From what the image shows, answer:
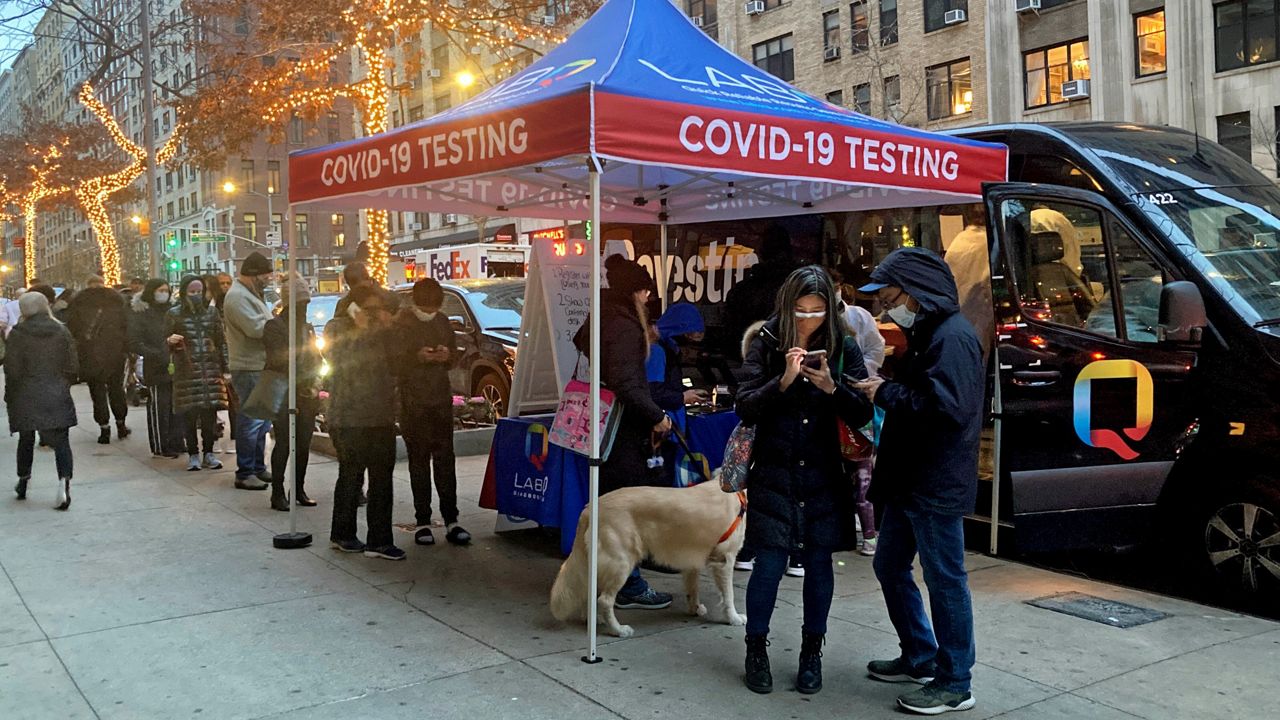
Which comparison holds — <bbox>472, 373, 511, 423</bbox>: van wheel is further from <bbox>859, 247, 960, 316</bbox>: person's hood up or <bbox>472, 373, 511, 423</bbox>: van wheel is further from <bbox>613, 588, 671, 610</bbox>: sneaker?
<bbox>859, 247, 960, 316</bbox>: person's hood up

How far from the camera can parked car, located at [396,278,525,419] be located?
12.4 meters

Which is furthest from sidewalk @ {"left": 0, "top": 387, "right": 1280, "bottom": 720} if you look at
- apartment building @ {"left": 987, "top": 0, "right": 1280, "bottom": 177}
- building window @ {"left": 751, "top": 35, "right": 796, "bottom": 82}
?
building window @ {"left": 751, "top": 35, "right": 796, "bottom": 82}

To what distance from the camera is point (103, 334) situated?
1267cm

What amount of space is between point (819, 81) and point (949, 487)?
33.9 metres

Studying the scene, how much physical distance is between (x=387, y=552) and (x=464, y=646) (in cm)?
185

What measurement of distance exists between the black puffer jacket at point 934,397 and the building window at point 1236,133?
25137 mm

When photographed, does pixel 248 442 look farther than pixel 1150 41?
No

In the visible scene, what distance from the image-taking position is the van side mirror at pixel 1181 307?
5.43 meters

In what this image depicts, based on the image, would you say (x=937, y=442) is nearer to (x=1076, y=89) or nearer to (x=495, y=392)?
(x=495, y=392)

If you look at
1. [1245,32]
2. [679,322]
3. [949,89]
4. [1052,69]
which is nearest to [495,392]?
[679,322]

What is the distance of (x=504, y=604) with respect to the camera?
593 centimetres

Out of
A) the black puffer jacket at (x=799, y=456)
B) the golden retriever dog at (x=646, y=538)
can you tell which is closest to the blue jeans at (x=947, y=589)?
the black puffer jacket at (x=799, y=456)

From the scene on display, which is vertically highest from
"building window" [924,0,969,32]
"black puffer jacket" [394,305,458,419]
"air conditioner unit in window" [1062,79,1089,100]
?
"building window" [924,0,969,32]

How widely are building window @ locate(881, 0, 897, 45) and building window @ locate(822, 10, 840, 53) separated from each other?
168 centimetres
